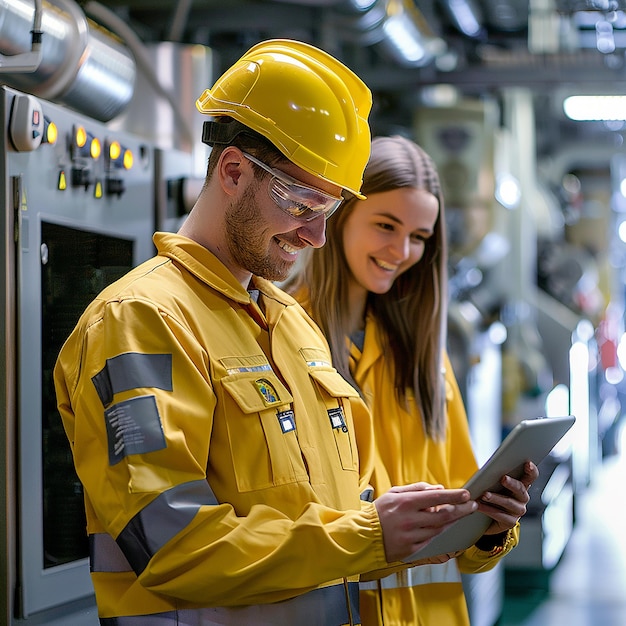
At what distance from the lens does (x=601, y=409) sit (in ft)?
39.0

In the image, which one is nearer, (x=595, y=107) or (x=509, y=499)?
(x=509, y=499)

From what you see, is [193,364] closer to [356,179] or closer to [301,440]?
[301,440]

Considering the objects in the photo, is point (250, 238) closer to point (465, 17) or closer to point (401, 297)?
point (401, 297)

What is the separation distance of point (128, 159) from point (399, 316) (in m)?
0.83

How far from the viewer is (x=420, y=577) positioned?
2393 mm

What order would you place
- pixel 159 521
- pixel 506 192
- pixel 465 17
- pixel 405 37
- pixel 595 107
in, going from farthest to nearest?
pixel 595 107 → pixel 506 192 → pixel 465 17 → pixel 405 37 → pixel 159 521

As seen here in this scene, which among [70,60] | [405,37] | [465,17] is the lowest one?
[70,60]

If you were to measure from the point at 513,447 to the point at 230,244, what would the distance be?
0.60m

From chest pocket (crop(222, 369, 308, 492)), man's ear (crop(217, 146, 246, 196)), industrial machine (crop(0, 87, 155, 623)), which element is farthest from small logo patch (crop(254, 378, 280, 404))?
industrial machine (crop(0, 87, 155, 623))

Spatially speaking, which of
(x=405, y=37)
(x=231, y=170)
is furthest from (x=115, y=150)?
(x=405, y=37)

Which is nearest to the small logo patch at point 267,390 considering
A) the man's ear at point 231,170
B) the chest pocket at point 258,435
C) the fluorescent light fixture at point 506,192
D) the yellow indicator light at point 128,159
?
the chest pocket at point 258,435

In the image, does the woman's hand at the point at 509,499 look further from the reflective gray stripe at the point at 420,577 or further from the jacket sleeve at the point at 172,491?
the reflective gray stripe at the point at 420,577

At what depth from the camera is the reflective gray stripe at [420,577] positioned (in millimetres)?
2314

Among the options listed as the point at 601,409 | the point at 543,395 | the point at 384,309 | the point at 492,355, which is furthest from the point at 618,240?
the point at 384,309
